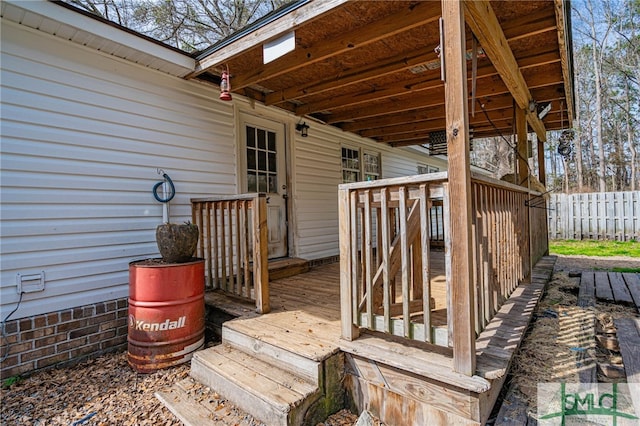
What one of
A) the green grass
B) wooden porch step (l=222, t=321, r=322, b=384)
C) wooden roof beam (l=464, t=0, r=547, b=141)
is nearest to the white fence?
the green grass

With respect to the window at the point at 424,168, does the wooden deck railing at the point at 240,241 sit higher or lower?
lower

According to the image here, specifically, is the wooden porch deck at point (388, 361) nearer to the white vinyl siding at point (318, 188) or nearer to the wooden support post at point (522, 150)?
the wooden support post at point (522, 150)

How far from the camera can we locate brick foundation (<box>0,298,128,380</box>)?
241 centimetres

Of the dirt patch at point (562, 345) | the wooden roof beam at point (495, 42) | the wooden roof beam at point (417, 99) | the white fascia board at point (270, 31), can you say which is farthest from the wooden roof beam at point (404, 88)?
the dirt patch at point (562, 345)

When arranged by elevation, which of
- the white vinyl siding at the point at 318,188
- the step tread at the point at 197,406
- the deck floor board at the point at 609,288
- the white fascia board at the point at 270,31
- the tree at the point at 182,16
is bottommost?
the step tread at the point at 197,406

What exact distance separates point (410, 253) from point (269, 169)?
3049 mm

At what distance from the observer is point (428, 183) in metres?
1.78

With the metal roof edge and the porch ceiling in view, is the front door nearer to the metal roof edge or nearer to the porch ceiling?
the porch ceiling

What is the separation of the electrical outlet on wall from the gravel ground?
667 mm

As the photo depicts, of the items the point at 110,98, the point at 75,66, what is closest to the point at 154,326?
the point at 110,98

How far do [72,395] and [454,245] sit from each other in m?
2.74

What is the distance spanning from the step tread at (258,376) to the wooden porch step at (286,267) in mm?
1749

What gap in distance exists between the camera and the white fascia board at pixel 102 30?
92.8 inches

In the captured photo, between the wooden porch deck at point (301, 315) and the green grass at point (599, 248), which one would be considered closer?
the wooden porch deck at point (301, 315)
